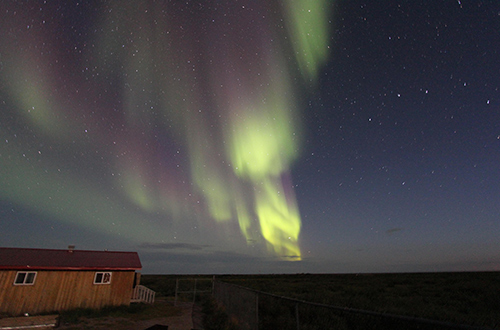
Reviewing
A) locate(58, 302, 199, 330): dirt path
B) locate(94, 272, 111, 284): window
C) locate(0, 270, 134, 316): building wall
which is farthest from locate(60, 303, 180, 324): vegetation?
locate(94, 272, 111, 284): window

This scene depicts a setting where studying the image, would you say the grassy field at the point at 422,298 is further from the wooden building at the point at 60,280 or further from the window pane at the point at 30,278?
the window pane at the point at 30,278

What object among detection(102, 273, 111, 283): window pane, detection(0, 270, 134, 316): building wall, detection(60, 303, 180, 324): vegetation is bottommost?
detection(60, 303, 180, 324): vegetation

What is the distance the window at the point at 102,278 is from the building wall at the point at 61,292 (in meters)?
0.22

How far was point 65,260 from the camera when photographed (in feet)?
69.8

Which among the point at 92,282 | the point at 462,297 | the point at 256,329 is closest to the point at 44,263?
the point at 92,282

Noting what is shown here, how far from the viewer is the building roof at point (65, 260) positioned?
1925 centimetres

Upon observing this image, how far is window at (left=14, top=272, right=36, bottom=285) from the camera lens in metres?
18.6

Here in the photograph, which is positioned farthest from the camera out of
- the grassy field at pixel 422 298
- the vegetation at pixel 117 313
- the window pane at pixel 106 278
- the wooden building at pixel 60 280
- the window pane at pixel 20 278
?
the window pane at pixel 106 278

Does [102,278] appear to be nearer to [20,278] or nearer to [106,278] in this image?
[106,278]

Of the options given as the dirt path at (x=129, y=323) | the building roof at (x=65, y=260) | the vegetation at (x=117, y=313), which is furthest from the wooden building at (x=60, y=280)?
the dirt path at (x=129, y=323)

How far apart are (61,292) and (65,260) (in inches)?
100

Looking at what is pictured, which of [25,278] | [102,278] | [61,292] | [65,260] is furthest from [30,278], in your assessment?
[102,278]

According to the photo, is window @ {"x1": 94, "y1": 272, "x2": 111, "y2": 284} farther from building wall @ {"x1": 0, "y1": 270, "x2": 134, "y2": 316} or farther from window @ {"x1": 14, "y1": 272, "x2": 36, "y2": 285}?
window @ {"x1": 14, "y1": 272, "x2": 36, "y2": 285}

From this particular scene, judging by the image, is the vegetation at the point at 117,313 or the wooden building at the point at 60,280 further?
the wooden building at the point at 60,280
